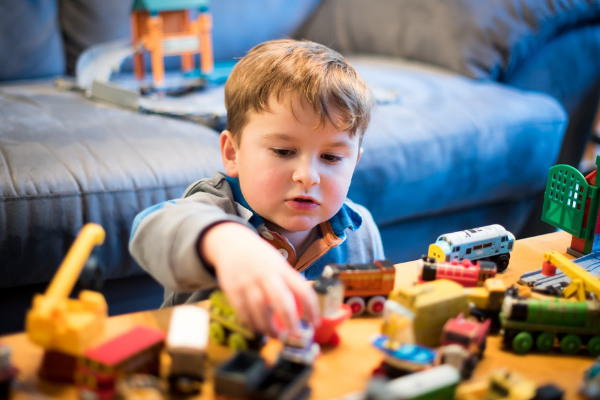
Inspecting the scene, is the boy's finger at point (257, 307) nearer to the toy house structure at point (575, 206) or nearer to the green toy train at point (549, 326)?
the green toy train at point (549, 326)

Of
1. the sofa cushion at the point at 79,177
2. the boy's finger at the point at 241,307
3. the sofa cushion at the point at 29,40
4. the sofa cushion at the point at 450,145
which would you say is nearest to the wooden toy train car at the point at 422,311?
the boy's finger at the point at 241,307

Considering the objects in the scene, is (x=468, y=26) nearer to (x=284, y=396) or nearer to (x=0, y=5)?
(x=0, y=5)

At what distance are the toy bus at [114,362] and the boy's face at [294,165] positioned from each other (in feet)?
1.01

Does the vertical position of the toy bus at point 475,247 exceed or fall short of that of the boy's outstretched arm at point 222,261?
it falls short

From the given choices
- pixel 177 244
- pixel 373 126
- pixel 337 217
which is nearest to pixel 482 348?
pixel 177 244

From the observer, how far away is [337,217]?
87cm

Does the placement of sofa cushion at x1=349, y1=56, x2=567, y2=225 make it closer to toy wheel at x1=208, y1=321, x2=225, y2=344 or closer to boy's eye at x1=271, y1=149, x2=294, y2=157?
boy's eye at x1=271, y1=149, x2=294, y2=157

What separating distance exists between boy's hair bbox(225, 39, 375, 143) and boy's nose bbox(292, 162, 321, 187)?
0.06 metres

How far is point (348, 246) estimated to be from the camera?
955mm

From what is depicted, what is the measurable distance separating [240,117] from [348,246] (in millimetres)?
281

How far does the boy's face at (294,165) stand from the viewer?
28.8 inches

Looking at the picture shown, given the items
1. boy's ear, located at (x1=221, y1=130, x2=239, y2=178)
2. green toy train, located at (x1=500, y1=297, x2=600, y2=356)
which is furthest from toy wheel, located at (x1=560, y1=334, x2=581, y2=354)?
boy's ear, located at (x1=221, y1=130, x2=239, y2=178)

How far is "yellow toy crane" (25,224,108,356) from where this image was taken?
1.46ft

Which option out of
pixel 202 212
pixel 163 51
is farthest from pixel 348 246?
pixel 163 51
